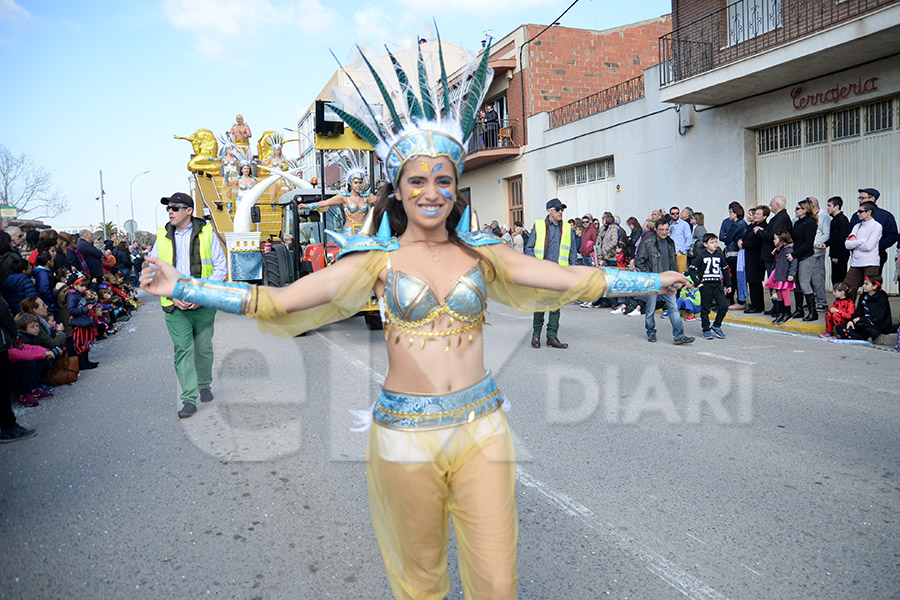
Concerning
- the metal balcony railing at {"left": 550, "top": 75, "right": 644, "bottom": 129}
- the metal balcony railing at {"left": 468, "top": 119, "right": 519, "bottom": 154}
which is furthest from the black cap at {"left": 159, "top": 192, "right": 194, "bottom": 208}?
→ the metal balcony railing at {"left": 468, "top": 119, "right": 519, "bottom": 154}

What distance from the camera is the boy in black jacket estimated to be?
33.1ft

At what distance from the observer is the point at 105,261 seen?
15852mm

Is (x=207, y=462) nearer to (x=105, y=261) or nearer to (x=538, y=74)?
(x=105, y=261)

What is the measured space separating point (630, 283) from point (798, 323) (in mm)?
9442

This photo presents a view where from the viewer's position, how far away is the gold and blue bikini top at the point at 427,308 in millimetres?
2416

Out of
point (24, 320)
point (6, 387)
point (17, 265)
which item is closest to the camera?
point (6, 387)

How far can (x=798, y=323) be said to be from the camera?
35.4 feet

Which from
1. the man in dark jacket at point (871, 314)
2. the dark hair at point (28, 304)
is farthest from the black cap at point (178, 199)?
the man in dark jacket at point (871, 314)

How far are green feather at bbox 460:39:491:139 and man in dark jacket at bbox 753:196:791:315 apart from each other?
10.3 m

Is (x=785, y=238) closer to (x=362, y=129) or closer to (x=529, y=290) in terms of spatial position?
(x=529, y=290)

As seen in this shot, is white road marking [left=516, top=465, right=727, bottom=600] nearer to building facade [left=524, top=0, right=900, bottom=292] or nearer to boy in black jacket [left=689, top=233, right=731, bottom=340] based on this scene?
boy in black jacket [left=689, top=233, right=731, bottom=340]

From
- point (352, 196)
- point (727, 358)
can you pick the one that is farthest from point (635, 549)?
point (352, 196)

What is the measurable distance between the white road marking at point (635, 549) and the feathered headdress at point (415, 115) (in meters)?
2.13

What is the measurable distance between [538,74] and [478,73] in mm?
23173
